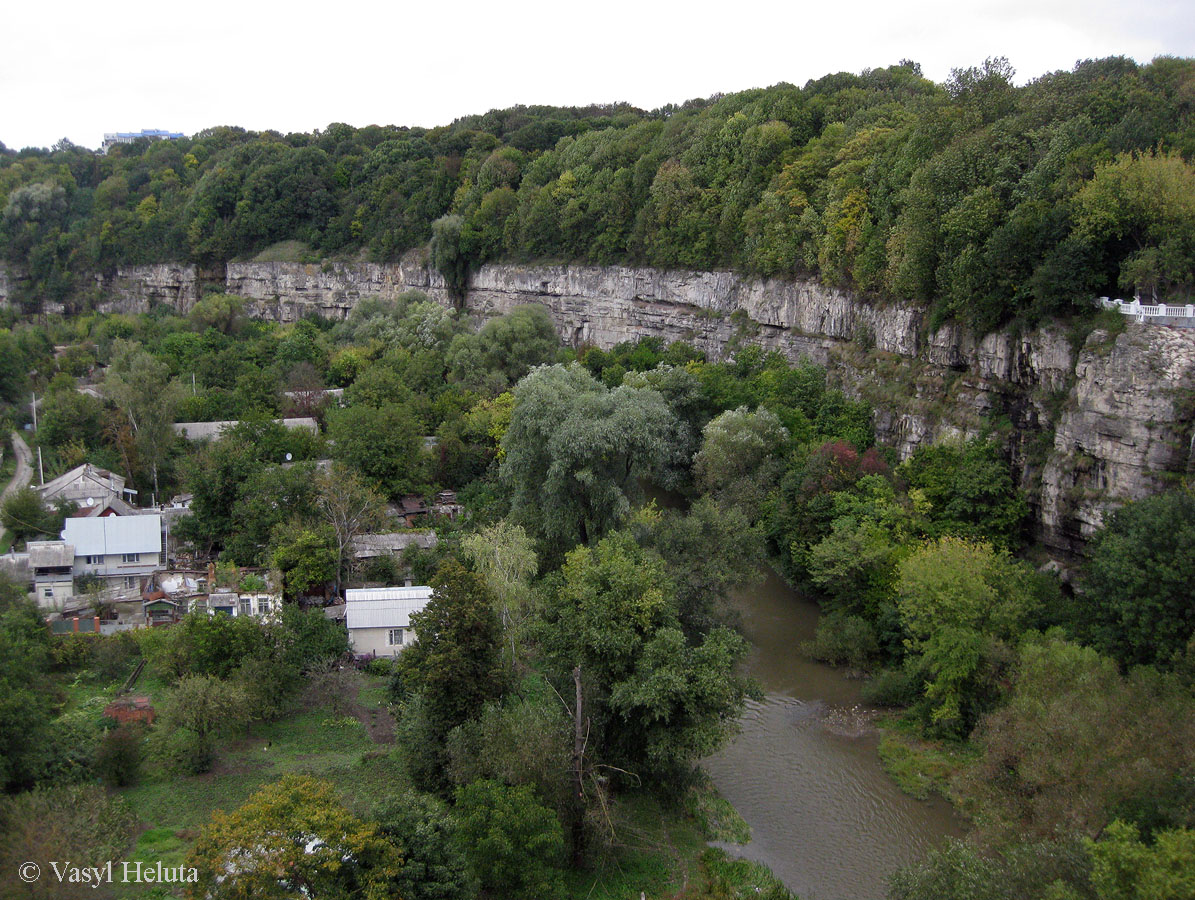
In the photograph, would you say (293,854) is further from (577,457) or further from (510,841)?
(577,457)

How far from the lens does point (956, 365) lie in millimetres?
26578

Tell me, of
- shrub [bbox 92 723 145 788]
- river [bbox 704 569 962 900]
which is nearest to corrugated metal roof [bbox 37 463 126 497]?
shrub [bbox 92 723 145 788]

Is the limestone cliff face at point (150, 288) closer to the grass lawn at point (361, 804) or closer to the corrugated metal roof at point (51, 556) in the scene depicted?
the corrugated metal roof at point (51, 556)

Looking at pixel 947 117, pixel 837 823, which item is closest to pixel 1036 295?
pixel 947 117

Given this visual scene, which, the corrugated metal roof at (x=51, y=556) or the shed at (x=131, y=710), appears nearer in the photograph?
the shed at (x=131, y=710)

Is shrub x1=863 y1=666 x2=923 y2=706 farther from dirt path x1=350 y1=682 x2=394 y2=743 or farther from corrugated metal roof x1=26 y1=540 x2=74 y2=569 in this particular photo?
corrugated metal roof x1=26 y1=540 x2=74 y2=569

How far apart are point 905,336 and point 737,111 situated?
793 inches

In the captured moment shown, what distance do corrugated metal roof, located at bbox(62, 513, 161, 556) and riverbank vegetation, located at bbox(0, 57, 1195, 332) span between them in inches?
994

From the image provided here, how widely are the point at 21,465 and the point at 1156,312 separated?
40348 millimetres


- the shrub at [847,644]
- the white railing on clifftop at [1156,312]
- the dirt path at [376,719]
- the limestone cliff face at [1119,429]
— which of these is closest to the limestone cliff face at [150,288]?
the dirt path at [376,719]

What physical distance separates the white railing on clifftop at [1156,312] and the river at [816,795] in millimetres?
11364

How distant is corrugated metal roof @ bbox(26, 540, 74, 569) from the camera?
23781 millimetres

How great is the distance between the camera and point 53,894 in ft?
37.9

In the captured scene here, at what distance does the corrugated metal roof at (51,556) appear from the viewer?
78.0 ft
